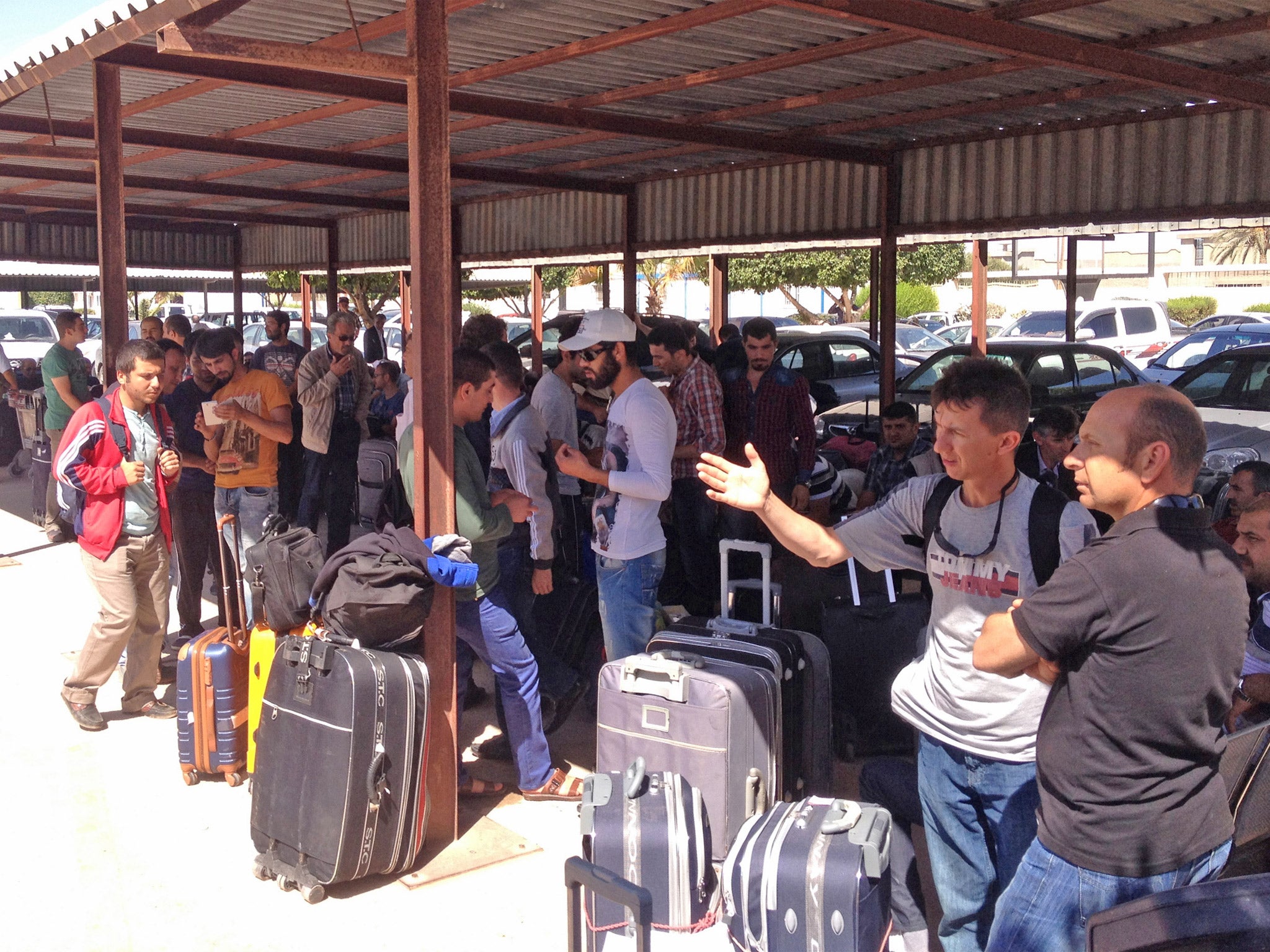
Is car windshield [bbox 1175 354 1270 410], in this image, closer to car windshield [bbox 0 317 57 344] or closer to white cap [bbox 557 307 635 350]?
white cap [bbox 557 307 635 350]

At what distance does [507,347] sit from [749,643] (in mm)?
2089

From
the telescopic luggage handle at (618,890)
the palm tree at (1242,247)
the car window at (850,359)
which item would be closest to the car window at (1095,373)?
the car window at (850,359)

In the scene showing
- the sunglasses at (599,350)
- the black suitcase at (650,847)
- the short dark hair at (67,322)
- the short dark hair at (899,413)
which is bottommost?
the black suitcase at (650,847)

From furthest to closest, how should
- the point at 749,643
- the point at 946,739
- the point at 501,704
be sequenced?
the point at 501,704 < the point at 749,643 < the point at 946,739

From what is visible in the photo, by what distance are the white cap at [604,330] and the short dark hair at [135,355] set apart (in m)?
2.18

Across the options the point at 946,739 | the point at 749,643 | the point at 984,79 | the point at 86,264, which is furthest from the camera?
the point at 86,264

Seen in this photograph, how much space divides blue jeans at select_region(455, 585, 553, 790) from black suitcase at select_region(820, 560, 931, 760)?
1.28 metres

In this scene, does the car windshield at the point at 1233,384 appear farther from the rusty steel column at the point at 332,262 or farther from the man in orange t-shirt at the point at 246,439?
the rusty steel column at the point at 332,262

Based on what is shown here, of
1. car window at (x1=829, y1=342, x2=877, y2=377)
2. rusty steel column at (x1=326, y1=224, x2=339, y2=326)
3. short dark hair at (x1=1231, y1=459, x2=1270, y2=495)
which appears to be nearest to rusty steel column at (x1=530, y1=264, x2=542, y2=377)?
rusty steel column at (x1=326, y1=224, x2=339, y2=326)

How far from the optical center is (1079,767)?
2.52 m

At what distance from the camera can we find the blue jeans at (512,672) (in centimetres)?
486

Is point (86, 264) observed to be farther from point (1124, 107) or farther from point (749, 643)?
point (749, 643)

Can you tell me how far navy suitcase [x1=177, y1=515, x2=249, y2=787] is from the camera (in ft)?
17.2

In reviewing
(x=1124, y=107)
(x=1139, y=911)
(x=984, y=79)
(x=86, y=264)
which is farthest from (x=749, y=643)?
(x=86, y=264)
